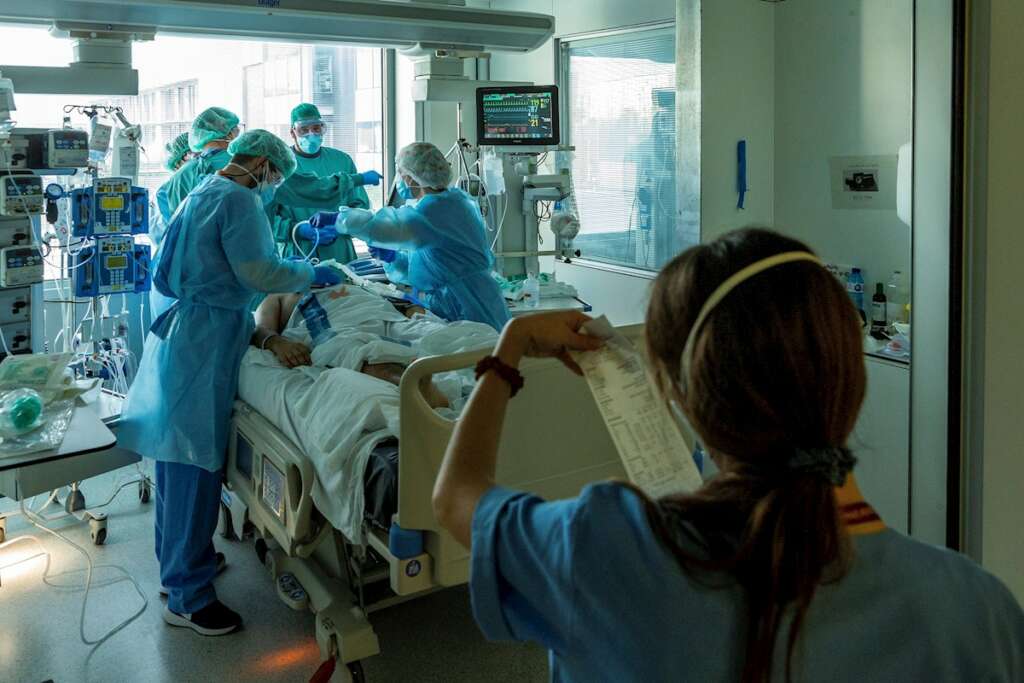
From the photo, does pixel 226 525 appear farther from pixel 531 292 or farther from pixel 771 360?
pixel 771 360

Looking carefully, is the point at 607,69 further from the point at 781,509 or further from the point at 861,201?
the point at 781,509

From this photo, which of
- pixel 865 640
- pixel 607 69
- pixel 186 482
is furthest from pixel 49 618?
pixel 607 69

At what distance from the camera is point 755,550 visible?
775 millimetres

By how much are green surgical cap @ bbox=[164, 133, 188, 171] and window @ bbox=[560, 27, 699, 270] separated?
90.3 inches

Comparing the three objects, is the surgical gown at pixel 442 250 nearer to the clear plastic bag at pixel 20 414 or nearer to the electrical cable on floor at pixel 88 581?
the electrical cable on floor at pixel 88 581

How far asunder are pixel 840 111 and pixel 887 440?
132 cm

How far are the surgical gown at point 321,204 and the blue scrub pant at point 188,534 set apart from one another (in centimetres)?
161

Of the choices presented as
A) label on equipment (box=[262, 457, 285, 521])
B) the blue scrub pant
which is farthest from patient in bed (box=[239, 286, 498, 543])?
the blue scrub pant

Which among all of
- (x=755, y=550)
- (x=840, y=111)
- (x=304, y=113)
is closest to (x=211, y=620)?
(x=755, y=550)

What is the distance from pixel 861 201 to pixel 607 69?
2.03 metres

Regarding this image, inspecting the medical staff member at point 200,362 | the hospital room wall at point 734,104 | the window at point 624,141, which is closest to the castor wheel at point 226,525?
the medical staff member at point 200,362

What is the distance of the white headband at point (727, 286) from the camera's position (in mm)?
815

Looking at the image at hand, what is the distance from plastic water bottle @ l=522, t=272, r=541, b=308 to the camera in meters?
4.55

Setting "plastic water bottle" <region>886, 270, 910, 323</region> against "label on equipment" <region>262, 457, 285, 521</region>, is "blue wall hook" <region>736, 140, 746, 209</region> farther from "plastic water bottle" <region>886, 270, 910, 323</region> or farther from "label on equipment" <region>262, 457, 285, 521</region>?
"label on equipment" <region>262, 457, 285, 521</region>
